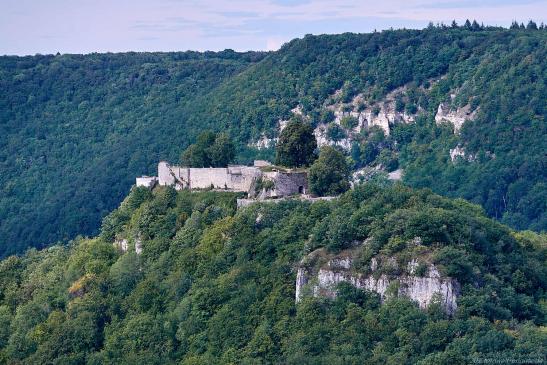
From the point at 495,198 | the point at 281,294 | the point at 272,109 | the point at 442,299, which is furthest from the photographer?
the point at 272,109

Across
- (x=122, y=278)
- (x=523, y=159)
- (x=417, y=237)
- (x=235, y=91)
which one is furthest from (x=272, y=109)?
(x=417, y=237)

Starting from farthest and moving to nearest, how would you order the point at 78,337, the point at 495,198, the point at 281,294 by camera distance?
the point at 495,198
the point at 78,337
the point at 281,294

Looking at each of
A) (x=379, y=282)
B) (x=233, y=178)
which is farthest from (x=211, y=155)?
(x=379, y=282)

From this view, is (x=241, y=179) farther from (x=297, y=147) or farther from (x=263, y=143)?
(x=263, y=143)

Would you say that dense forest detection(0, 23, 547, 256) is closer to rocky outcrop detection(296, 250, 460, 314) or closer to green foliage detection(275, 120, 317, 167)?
green foliage detection(275, 120, 317, 167)

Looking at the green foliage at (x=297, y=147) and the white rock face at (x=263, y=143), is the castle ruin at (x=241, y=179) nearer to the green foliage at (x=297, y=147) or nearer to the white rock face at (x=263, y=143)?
the green foliage at (x=297, y=147)

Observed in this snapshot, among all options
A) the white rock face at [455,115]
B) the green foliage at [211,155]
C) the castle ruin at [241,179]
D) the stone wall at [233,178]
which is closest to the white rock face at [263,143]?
the white rock face at [455,115]

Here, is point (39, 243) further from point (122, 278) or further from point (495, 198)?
point (122, 278)
